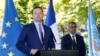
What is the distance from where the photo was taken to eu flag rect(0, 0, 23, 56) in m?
3.80

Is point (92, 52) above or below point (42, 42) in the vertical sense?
below

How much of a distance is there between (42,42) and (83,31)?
2.67m

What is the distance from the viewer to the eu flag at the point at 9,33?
3805mm

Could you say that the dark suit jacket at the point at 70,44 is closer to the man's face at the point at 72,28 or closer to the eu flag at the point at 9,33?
the man's face at the point at 72,28

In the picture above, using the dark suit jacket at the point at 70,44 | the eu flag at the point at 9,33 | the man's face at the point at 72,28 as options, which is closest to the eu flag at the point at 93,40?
the dark suit jacket at the point at 70,44

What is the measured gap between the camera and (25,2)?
18.4 ft

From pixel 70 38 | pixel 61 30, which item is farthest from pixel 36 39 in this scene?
pixel 61 30

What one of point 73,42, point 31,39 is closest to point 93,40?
point 73,42

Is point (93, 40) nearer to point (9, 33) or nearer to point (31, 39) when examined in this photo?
point (9, 33)

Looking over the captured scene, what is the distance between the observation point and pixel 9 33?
387 centimetres

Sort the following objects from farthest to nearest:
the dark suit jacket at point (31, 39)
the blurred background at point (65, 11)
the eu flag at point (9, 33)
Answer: the blurred background at point (65, 11), the eu flag at point (9, 33), the dark suit jacket at point (31, 39)

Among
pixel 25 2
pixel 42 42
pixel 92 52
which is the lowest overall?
pixel 92 52

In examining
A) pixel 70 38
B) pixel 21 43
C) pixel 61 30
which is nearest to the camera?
pixel 21 43

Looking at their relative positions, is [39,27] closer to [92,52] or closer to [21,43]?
[21,43]
